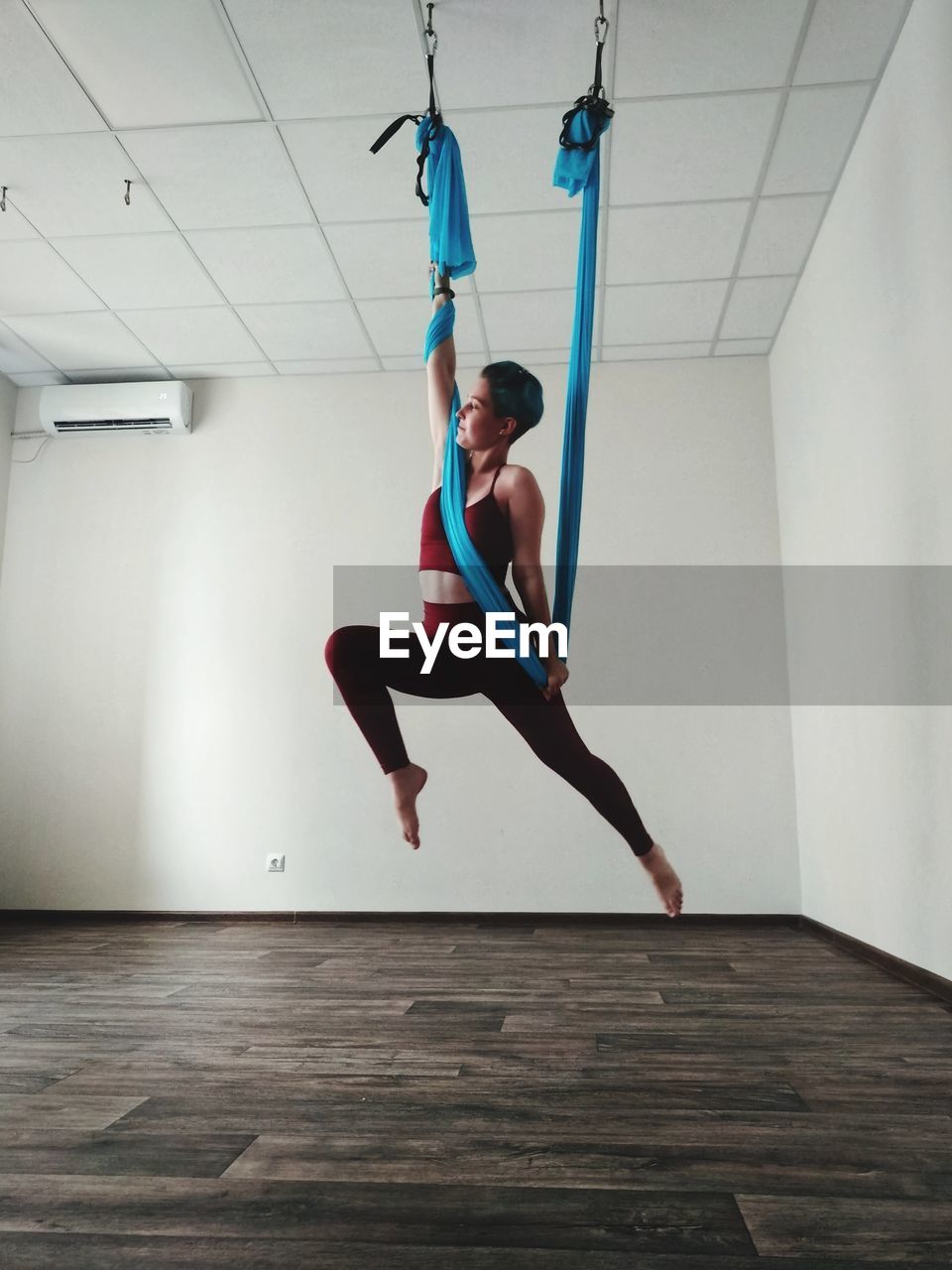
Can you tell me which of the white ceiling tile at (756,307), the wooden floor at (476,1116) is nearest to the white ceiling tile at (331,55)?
the white ceiling tile at (756,307)

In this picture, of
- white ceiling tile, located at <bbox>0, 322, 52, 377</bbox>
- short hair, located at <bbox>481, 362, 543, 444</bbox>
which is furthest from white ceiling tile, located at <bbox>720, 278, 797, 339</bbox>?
white ceiling tile, located at <bbox>0, 322, 52, 377</bbox>

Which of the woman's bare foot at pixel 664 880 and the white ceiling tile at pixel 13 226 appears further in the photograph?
the white ceiling tile at pixel 13 226

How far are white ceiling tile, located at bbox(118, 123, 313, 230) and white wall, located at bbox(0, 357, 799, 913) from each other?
51.0 inches

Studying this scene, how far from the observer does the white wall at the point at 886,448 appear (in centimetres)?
249

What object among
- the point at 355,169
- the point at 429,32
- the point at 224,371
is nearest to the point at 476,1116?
the point at 429,32

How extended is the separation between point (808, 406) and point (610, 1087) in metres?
2.94

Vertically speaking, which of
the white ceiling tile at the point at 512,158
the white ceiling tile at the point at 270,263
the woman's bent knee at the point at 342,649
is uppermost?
the white ceiling tile at the point at 512,158

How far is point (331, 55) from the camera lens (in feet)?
8.81

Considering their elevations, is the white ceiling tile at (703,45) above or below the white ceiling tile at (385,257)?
above

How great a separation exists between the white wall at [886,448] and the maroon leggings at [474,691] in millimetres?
1156

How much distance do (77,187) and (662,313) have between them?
249cm

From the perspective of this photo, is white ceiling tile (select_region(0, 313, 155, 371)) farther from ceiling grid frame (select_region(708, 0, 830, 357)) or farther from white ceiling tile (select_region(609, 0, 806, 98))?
ceiling grid frame (select_region(708, 0, 830, 357))

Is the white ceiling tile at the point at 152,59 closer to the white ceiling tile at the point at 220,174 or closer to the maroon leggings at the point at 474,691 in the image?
the white ceiling tile at the point at 220,174

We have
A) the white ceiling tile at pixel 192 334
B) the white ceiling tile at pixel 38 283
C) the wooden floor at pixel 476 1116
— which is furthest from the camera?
the white ceiling tile at pixel 192 334
